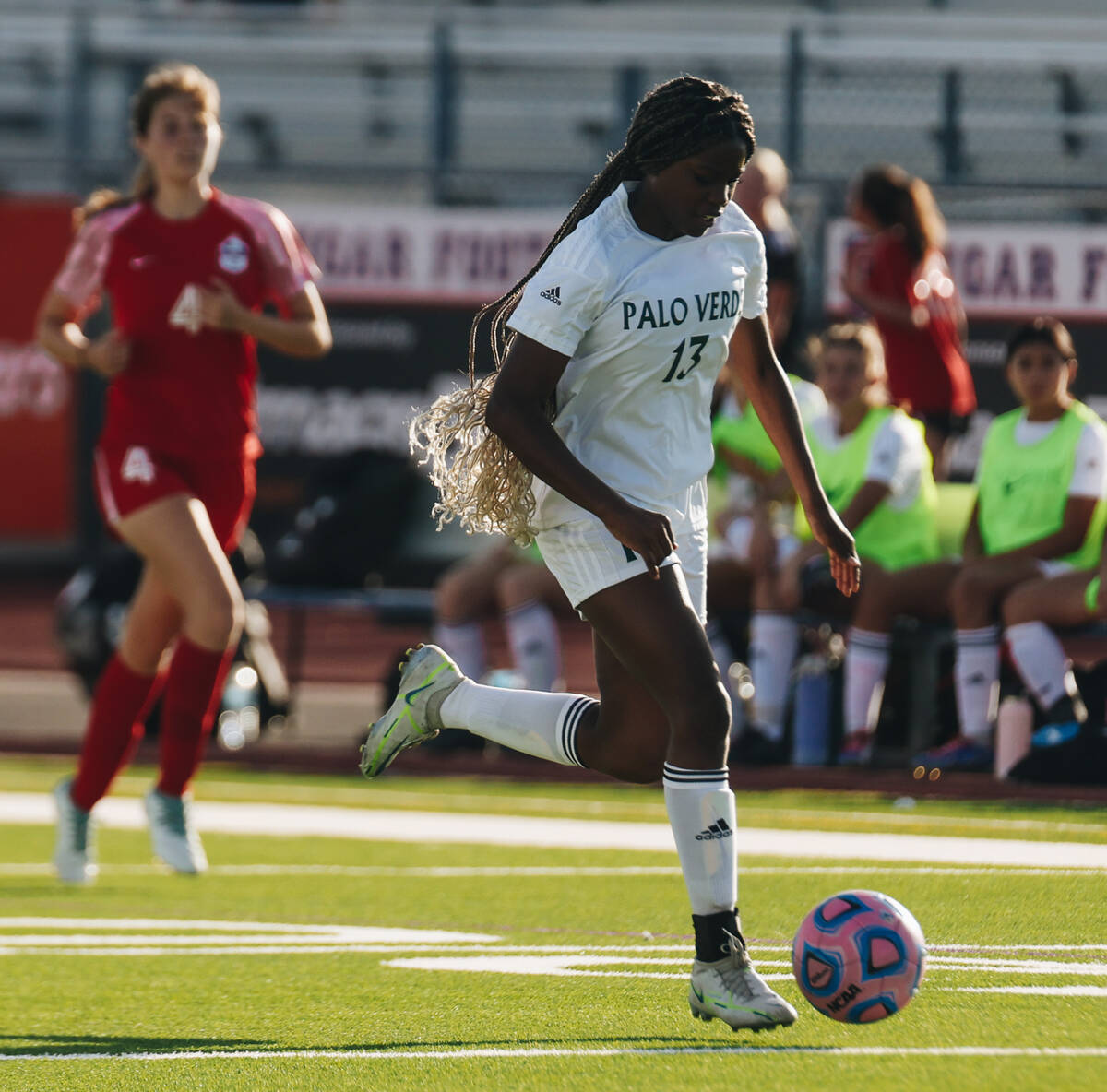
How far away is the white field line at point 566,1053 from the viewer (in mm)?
3873

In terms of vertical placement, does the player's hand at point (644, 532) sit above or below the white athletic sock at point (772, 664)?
above

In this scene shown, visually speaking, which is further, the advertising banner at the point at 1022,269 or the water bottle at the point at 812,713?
the advertising banner at the point at 1022,269

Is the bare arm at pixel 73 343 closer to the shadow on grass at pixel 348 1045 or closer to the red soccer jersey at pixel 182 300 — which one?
the red soccer jersey at pixel 182 300

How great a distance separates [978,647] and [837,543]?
4.10 m

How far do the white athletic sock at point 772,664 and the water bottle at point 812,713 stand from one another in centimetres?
7

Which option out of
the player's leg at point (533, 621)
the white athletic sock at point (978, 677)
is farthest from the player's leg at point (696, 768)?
the player's leg at point (533, 621)

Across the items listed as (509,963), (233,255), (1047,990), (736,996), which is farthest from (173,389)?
(1047,990)

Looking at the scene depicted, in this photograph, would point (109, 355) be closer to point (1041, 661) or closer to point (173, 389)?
point (173, 389)

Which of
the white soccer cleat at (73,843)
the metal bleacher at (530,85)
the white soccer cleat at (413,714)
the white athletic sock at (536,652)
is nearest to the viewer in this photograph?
the white soccer cleat at (413,714)

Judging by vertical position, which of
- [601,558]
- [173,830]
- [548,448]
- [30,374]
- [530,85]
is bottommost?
[173,830]

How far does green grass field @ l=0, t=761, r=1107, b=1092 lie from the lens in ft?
13.0

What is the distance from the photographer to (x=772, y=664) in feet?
31.7

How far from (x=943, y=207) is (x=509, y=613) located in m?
4.52

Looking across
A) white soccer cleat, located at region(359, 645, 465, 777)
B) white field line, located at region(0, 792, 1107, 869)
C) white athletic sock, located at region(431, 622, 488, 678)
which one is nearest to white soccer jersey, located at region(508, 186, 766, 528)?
white soccer cleat, located at region(359, 645, 465, 777)
